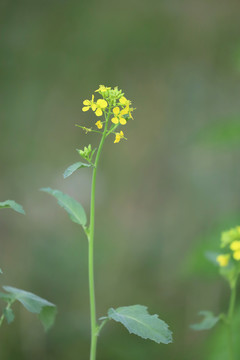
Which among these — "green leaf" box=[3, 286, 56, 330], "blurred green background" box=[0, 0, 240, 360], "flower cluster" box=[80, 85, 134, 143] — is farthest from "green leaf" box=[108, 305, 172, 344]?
"blurred green background" box=[0, 0, 240, 360]

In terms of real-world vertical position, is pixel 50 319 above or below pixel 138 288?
below

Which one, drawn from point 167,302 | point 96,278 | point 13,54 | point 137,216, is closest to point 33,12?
point 13,54

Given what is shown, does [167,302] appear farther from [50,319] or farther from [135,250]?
[50,319]

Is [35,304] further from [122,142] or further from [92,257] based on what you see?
[122,142]

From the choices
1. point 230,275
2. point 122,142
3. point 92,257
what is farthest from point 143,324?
point 122,142

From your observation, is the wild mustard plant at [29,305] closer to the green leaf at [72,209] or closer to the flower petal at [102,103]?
the green leaf at [72,209]

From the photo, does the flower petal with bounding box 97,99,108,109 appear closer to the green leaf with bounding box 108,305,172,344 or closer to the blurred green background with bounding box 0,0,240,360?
the green leaf with bounding box 108,305,172,344
